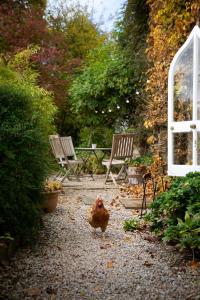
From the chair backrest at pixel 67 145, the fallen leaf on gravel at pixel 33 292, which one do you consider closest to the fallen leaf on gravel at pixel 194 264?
the fallen leaf on gravel at pixel 33 292

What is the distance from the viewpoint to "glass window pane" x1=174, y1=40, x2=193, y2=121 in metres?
4.92

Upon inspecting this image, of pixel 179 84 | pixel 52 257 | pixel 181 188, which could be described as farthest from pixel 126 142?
pixel 52 257

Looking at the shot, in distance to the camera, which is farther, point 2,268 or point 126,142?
point 126,142

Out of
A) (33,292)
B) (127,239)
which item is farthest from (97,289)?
(127,239)

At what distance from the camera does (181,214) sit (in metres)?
3.69

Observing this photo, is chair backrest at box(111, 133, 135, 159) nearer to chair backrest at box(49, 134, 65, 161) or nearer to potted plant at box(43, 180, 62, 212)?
chair backrest at box(49, 134, 65, 161)

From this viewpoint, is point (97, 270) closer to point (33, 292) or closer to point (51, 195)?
point (33, 292)

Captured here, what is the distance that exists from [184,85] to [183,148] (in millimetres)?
858

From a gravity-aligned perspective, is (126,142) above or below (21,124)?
above

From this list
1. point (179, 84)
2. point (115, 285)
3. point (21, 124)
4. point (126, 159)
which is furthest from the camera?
point (126, 159)

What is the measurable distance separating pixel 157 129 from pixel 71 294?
4.76 metres

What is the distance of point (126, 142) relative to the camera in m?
8.04

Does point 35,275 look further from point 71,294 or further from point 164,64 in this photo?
point 164,64

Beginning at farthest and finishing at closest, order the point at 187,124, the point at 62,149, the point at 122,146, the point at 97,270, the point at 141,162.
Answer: the point at 141,162 < the point at 122,146 < the point at 62,149 < the point at 187,124 < the point at 97,270
